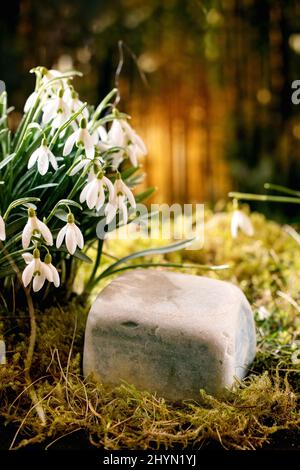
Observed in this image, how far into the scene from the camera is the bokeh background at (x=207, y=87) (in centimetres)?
361

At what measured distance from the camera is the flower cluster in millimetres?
1410

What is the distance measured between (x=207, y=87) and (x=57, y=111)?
245cm

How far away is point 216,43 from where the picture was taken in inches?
147

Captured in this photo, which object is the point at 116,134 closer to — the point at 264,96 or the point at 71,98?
the point at 71,98

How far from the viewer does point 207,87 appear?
3.83 metres

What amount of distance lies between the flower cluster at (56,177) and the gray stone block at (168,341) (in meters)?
0.17

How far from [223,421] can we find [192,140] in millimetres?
2686

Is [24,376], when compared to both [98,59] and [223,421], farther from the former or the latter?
[98,59]

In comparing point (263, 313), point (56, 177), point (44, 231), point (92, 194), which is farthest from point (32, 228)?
point (263, 313)

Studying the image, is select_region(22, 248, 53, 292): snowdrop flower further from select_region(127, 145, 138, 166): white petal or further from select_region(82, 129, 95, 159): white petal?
select_region(127, 145, 138, 166): white petal

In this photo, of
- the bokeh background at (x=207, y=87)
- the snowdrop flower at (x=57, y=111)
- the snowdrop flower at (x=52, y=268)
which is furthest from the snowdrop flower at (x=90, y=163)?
the bokeh background at (x=207, y=87)

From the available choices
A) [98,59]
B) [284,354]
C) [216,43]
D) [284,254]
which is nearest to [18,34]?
[98,59]

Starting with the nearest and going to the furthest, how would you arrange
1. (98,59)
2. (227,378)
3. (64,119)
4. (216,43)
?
(227,378) < (64,119) < (98,59) < (216,43)

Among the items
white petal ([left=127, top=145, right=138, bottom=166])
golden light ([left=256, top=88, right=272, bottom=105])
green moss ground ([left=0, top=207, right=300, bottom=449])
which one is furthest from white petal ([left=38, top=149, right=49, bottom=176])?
golden light ([left=256, top=88, right=272, bottom=105])
